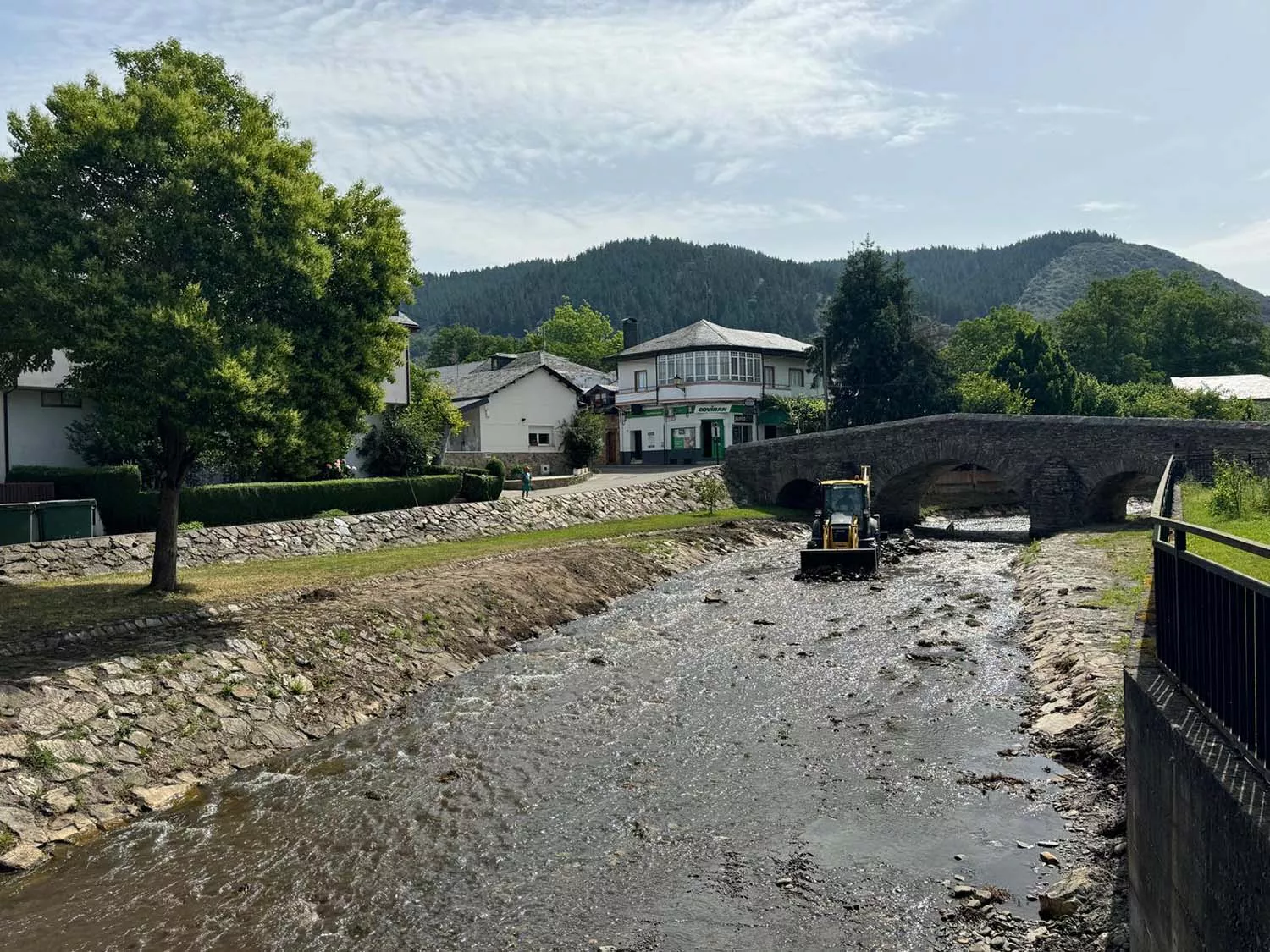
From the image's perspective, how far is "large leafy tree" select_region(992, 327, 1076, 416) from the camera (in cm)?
6812

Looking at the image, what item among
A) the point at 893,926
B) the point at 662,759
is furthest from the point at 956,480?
the point at 893,926

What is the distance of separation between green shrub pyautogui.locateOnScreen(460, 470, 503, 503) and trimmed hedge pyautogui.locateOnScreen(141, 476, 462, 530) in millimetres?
637

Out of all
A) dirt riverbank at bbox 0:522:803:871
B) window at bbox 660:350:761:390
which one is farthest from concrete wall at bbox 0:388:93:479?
window at bbox 660:350:761:390

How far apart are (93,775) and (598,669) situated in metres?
9.68

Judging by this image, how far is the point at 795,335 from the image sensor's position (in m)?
172

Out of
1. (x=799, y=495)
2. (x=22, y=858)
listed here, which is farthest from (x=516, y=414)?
(x=22, y=858)

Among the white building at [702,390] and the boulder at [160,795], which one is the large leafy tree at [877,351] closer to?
the white building at [702,390]

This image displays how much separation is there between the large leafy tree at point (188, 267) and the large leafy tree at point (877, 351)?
47.4m

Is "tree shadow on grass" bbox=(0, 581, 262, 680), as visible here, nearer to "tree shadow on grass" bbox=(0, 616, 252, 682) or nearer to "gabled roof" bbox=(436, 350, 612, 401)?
"tree shadow on grass" bbox=(0, 616, 252, 682)

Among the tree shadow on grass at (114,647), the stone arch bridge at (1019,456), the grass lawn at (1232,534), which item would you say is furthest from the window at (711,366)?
the tree shadow on grass at (114,647)

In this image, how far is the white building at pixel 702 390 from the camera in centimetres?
6706

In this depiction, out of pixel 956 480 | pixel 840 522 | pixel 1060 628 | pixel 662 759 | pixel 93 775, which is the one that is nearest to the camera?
pixel 93 775

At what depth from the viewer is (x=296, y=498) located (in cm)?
3241

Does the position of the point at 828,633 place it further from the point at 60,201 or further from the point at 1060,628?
the point at 60,201
